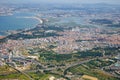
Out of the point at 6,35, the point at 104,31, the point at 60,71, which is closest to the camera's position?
the point at 60,71

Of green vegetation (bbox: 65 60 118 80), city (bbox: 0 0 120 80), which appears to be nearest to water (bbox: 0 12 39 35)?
city (bbox: 0 0 120 80)

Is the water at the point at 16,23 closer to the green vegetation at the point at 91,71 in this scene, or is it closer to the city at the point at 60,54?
the city at the point at 60,54

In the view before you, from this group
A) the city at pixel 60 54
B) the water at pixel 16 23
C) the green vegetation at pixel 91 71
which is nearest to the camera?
the green vegetation at pixel 91 71

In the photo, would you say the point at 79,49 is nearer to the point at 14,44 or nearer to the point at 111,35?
the point at 14,44

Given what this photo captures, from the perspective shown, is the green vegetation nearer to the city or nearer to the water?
the city

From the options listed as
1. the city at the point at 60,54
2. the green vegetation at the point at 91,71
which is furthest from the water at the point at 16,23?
the green vegetation at the point at 91,71

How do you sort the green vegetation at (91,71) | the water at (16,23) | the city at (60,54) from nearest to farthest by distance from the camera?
the green vegetation at (91,71) → the city at (60,54) → the water at (16,23)

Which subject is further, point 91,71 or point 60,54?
point 60,54

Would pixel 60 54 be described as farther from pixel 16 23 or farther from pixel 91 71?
pixel 16 23

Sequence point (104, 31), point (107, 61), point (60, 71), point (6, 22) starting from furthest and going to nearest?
1. point (6, 22)
2. point (104, 31)
3. point (107, 61)
4. point (60, 71)

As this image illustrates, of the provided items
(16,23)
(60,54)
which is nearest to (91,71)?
(60,54)

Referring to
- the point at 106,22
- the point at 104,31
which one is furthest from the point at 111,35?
the point at 106,22
